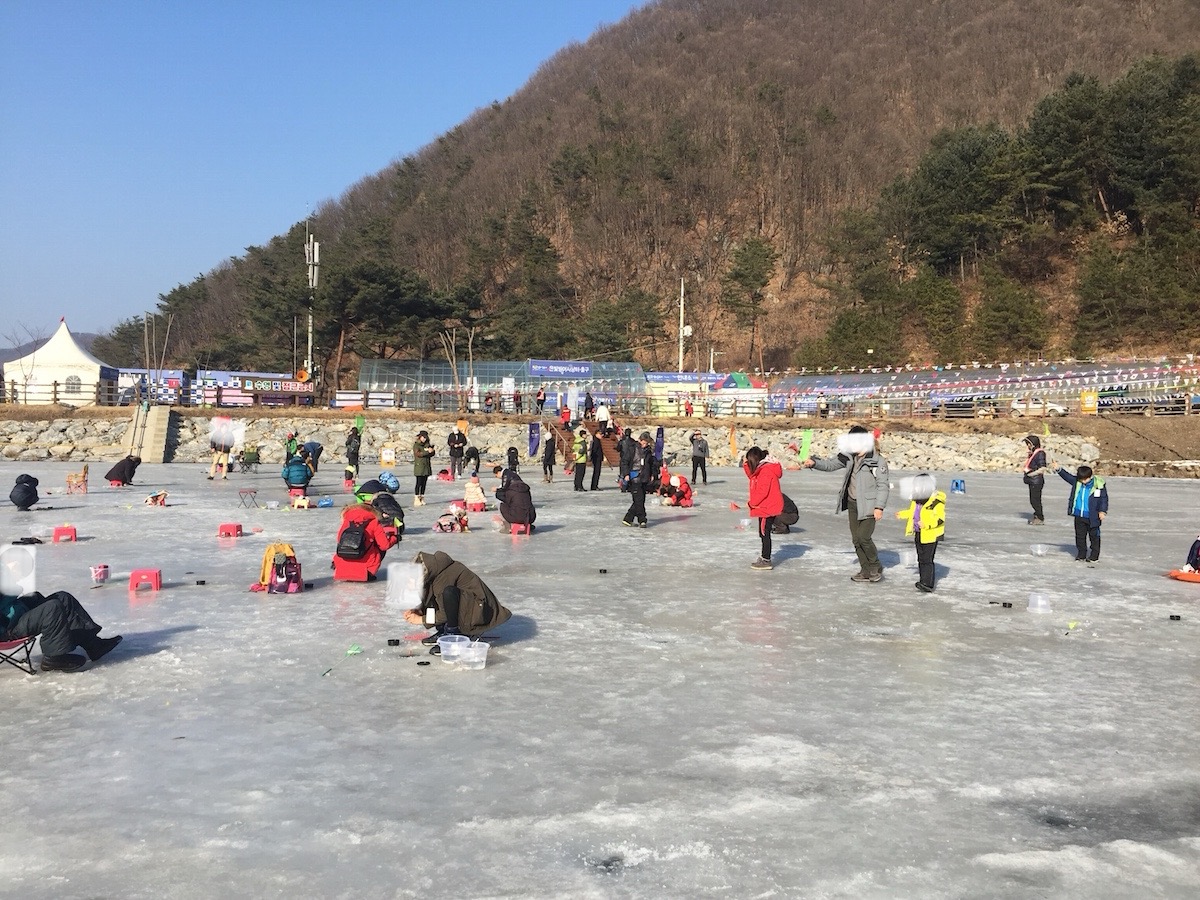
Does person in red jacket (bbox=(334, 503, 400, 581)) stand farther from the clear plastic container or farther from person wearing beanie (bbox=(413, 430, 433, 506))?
person wearing beanie (bbox=(413, 430, 433, 506))

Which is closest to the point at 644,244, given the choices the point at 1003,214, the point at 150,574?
the point at 1003,214

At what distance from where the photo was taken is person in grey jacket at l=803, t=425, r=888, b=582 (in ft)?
34.8

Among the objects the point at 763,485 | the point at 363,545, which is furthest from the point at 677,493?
the point at 363,545

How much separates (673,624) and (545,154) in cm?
Result: 12533

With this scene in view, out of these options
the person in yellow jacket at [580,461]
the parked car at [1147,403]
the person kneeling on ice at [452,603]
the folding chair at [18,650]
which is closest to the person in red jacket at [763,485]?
the person kneeling on ice at [452,603]

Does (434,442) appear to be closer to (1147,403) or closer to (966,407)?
(966,407)

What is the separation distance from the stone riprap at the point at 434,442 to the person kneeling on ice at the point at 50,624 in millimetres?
28290

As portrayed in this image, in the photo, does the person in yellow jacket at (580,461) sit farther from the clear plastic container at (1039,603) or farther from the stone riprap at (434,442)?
the clear plastic container at (1039,603)

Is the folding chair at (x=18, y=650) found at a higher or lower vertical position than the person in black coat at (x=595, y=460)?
lower

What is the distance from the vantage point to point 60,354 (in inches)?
1766

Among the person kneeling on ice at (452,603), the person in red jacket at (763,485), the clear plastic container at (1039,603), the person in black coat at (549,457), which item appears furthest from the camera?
the person in black coat at (549,457)

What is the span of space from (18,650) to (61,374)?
141 ft

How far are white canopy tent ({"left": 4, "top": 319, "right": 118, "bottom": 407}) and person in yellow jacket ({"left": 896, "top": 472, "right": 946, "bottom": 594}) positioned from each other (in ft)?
132

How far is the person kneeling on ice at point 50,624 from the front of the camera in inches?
271
